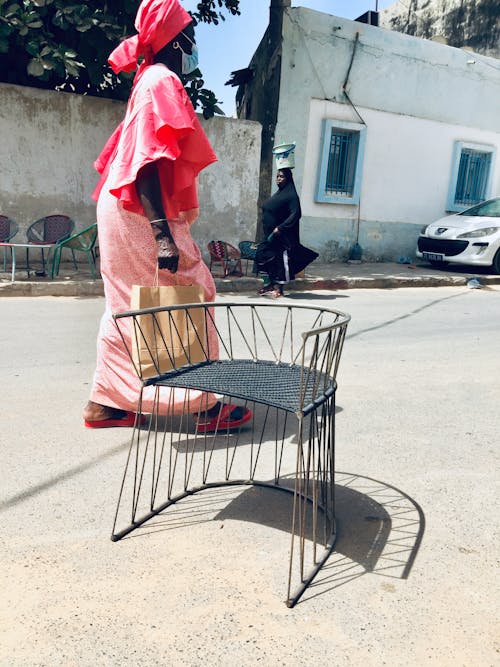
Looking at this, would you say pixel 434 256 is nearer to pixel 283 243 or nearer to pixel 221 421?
pixel 283 243

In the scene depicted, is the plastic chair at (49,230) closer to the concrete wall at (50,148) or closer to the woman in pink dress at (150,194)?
the concrete wall at (50,148)

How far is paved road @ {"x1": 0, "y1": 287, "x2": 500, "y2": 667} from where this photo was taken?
1.75 m

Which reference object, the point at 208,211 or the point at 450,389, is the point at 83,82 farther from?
the point at 450,389

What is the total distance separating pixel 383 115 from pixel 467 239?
3316 millimetres

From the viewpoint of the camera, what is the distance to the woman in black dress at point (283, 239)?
9.00 metres

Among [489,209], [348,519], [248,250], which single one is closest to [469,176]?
[489,209]

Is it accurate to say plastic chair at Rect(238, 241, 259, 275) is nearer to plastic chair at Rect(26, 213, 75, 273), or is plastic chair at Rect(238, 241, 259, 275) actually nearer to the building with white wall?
the building with white wall

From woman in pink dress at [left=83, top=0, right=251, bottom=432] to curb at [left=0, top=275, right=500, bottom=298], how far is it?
5510 millimetres

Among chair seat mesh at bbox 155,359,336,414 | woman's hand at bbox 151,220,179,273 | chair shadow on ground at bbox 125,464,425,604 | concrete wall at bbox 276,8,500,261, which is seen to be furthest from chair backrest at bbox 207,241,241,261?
chair seat mesh at bbox 155,359,336,414

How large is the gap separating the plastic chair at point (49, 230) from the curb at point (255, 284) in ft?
3.40

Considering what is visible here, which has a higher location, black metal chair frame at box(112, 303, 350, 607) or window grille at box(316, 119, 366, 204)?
window grille at box(316, 119, 366, 204)

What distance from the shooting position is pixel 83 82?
1095cm

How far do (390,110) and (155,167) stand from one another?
12003mm

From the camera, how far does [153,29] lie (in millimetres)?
3092
